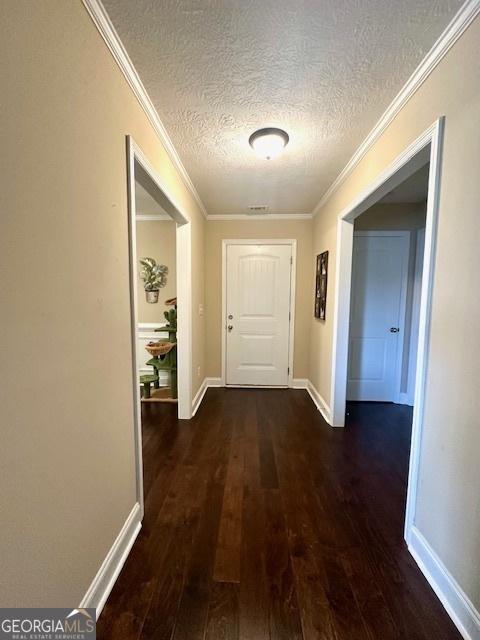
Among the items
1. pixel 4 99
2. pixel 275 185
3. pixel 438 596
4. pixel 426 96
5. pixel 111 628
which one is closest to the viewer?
pixel 4 99

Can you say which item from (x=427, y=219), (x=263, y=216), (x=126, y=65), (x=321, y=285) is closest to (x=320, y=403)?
(x=321, y=285)

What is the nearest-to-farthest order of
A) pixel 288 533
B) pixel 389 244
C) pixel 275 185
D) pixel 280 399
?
pixel 288 533 → pixel 275 185 → pixel 389 244 → pixel 280 399

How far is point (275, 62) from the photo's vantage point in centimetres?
126

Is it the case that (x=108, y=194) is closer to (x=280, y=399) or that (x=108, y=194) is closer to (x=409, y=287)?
(x=280, y=399)

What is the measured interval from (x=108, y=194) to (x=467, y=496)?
6.28 ft

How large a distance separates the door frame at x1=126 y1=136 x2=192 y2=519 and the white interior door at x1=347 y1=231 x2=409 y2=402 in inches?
75.7

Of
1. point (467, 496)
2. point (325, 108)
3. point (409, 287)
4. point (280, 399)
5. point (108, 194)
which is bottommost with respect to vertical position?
point (280, 399)

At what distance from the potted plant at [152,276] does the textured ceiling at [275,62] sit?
1942 millimetres

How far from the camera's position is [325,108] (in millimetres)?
1563

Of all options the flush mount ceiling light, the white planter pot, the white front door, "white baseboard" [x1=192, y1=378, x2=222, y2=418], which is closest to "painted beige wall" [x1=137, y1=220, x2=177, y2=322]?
the white planter pot

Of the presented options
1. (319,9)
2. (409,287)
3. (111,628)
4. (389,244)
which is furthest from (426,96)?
(111,628)

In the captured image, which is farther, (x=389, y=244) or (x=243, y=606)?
(x=389, y=244)

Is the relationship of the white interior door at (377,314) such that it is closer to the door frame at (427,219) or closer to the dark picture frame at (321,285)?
the dark picture frame at (321,285)

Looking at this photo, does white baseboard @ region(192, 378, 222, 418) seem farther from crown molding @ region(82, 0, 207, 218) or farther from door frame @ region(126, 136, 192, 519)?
crown molding @ region(82, 0, 207, 218)
